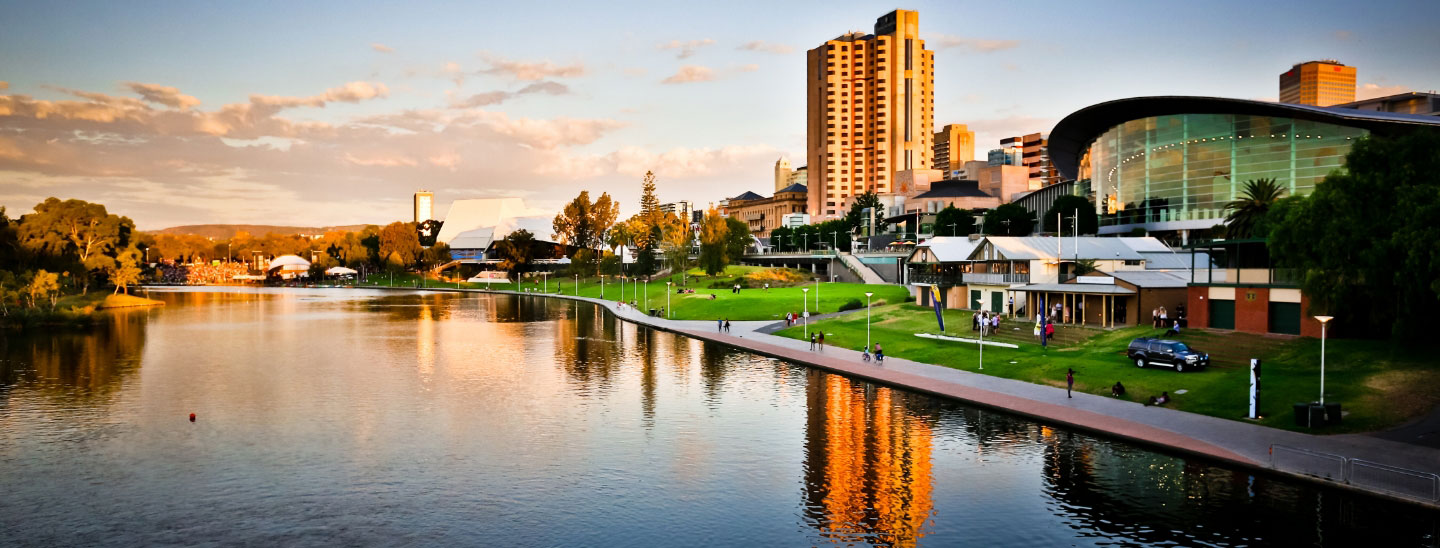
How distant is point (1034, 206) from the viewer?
15350 centimetres

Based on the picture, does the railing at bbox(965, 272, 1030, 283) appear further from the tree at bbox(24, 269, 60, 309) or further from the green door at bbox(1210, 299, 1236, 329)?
the tree at bbox(24, 269, 60, 309)

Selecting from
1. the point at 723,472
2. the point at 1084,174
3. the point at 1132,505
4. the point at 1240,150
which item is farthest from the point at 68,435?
the point at 1084,174

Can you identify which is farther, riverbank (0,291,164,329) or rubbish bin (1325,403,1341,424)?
riverbank (0,291,164,329)

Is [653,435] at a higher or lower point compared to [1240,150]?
lower

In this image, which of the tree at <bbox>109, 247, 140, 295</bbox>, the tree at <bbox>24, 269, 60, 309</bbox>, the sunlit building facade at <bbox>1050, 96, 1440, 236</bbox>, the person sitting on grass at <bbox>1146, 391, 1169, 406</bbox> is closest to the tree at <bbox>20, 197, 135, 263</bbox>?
the tree at <bbox>109, 247, 140, 295</bbox>

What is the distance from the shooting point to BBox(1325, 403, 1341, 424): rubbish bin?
28062mm

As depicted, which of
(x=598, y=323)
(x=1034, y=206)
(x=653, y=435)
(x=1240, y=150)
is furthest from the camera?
(x=1034, y=206)

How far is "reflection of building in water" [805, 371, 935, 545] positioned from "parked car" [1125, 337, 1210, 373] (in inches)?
418

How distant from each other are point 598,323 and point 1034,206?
3807 inches

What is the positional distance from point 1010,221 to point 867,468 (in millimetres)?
109864

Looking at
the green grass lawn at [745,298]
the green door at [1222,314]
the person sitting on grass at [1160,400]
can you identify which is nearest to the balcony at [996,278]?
the green grass lawn at [745,298]

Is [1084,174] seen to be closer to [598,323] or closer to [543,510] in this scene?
[598,323]

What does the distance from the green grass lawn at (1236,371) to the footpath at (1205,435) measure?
1197 mm

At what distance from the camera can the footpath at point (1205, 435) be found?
22297 mm
